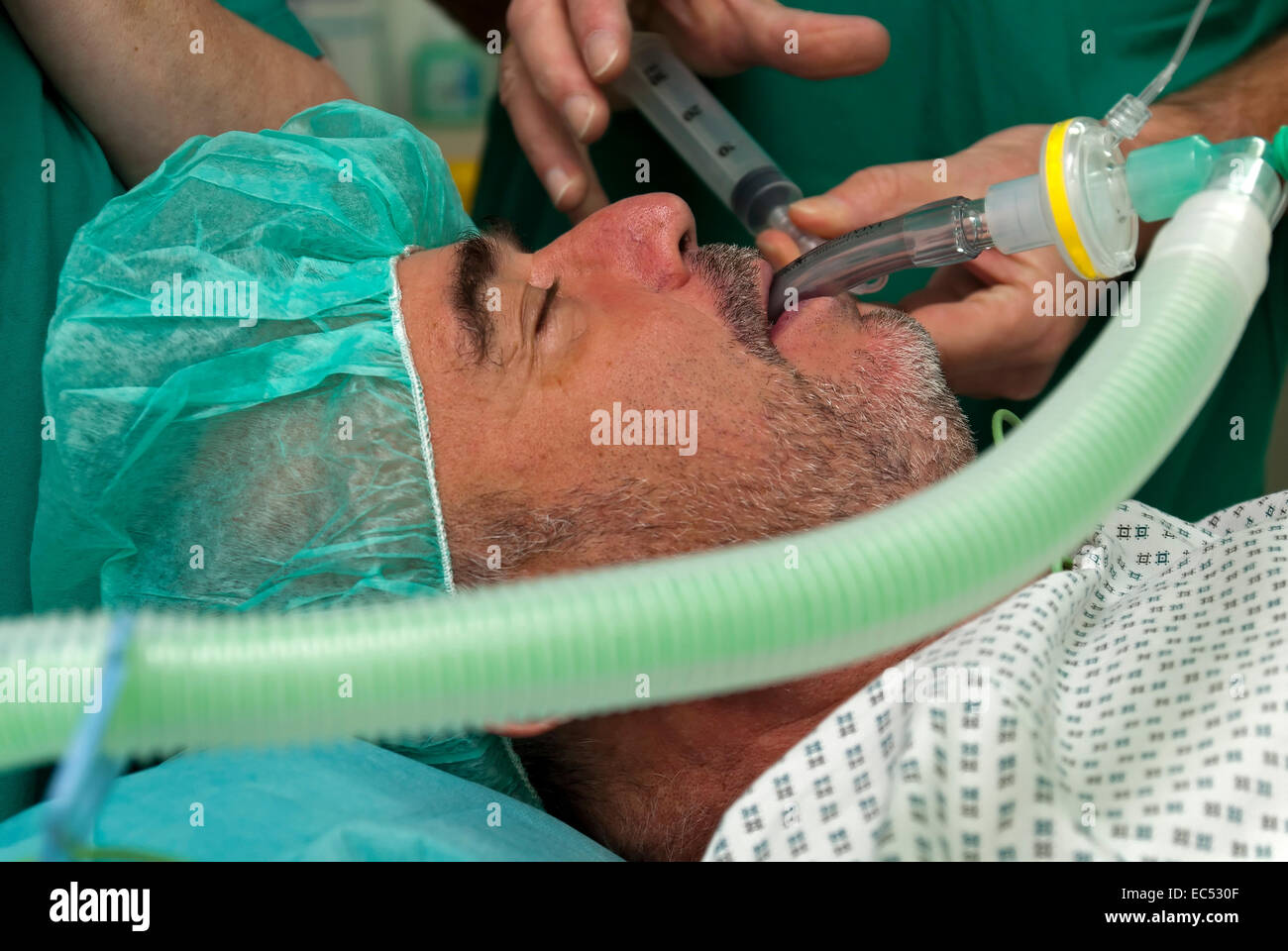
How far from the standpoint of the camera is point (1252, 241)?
2.57 ft

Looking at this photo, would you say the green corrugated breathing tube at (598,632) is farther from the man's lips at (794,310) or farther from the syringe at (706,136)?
the syringe at (706,136)

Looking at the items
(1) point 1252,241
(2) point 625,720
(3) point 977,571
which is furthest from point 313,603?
(1) point 1252,241

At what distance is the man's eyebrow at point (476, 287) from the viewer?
1.04 meters

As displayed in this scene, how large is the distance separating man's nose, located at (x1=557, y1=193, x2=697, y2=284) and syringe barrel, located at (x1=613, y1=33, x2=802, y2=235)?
0.79 feet

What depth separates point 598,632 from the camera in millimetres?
605

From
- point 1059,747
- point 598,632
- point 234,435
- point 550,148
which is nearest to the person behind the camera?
point 598,632

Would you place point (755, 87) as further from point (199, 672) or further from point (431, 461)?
point (199, 672)

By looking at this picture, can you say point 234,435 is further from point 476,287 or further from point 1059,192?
point 1059,192

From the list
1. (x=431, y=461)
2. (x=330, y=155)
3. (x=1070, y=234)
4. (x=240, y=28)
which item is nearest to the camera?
(x=1070, y=234)

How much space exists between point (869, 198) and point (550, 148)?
0.42 m

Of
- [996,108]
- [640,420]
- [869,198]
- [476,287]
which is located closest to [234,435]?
[476,287]

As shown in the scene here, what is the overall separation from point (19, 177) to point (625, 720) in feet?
3.07

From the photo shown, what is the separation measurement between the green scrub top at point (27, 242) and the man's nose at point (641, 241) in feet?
1.96

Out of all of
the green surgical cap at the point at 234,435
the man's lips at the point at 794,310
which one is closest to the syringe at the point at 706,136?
the man's lips at the point at 794,310
